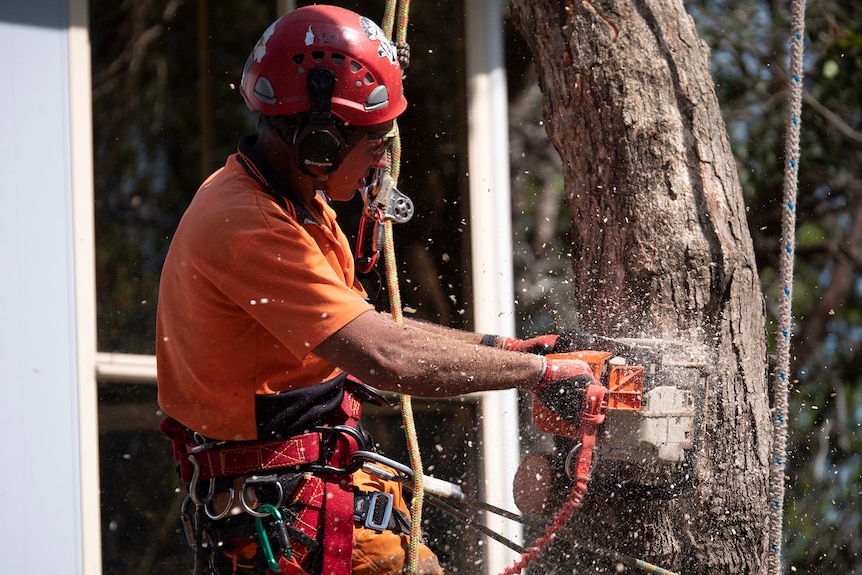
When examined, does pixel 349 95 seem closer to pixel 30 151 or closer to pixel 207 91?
pixel 30 151

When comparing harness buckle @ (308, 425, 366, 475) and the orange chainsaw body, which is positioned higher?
the orange chainsaw body

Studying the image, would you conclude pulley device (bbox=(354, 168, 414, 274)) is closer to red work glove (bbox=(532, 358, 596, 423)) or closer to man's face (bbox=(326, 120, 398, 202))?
man's face (bbox=(326, 120, 398, 202))

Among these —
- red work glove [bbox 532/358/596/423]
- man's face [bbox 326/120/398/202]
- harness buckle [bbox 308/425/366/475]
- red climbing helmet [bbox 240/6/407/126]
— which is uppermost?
red climbing helmet [bbox 240/6/407/126]

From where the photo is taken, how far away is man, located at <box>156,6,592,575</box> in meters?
2.23

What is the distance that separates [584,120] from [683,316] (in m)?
0.71

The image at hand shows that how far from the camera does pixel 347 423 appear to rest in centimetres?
257

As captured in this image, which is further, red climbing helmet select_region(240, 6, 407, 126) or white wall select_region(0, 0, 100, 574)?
white wall select_region(0, 0, 100, 574)

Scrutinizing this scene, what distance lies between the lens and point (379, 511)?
8.21ft

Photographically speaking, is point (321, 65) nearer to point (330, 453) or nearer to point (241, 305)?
point (241, 305)

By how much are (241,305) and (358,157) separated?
1.83 ft

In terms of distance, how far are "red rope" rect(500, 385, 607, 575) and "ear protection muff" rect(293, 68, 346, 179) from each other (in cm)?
90

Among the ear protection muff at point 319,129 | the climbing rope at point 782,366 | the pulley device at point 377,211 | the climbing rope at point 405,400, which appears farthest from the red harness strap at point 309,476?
the climbing rope at point 782,366

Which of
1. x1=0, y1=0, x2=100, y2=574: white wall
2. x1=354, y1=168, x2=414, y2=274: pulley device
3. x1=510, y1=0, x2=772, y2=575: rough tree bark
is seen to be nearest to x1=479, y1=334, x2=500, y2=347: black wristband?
x1=510, y1=0, x2=772, y2=575: rough tree bark

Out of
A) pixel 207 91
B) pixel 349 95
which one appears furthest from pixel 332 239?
pixel 207 91
